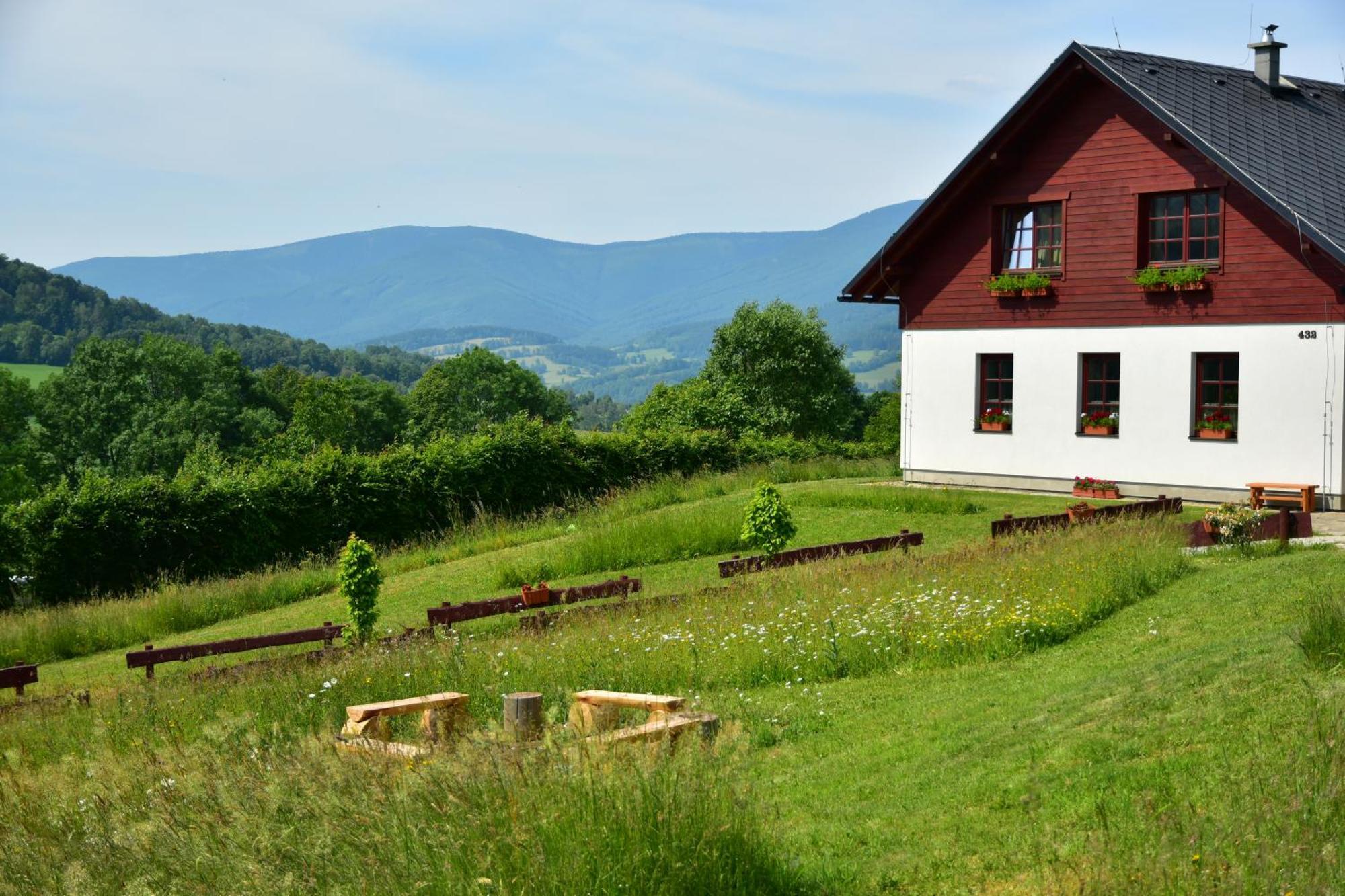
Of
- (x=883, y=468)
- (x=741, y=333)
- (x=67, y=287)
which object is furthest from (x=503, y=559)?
(x=67, y=287)

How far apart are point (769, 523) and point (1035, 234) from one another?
11.1m

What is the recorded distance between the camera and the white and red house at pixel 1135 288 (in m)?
22.2

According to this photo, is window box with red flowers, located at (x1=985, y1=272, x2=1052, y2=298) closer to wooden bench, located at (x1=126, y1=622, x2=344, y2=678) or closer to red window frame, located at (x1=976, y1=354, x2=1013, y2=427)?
red window frame, located at (x1=976, y1=354, x2=1013, y2=427)

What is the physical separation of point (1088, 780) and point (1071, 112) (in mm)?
21226

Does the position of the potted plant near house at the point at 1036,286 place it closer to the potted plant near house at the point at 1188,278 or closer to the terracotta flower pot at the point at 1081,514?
the potted plant near house at the point at 1188,278

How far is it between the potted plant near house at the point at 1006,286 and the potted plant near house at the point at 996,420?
92.7 inches

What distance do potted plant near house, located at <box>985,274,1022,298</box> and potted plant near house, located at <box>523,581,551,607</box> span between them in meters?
14.5

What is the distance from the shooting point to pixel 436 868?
5289 mm

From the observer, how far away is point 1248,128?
24.3 metres

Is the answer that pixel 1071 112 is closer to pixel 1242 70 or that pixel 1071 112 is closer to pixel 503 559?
pixel 1242 70

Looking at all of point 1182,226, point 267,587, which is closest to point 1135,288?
point 1182,226

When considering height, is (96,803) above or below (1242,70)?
below

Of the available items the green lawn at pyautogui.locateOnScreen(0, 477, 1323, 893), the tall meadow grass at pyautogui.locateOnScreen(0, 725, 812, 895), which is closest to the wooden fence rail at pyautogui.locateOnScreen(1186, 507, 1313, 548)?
the green lawn at pyautogui.locateOnScreen(0, 477, 1323, 893)

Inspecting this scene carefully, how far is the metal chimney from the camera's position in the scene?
26.5m
